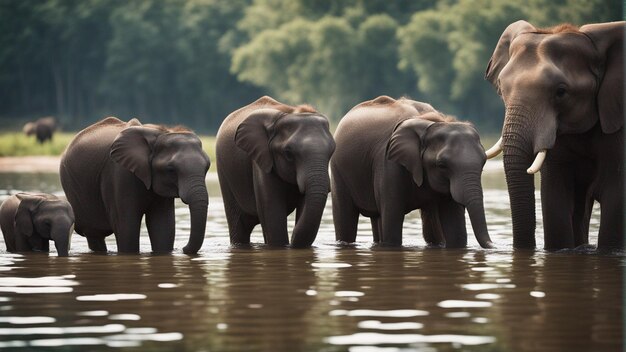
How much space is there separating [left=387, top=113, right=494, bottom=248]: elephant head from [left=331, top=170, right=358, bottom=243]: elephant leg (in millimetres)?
1700

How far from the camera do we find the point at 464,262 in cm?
1406

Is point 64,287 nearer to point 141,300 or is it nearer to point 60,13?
point 141,300

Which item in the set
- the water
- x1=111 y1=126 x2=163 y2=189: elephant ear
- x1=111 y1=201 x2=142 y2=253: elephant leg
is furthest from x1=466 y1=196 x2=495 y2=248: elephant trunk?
x1=111 y1=201 x2=142 y2=253: elephant leg

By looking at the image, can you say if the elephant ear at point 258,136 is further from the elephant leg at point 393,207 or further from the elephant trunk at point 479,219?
the elephant trunk at point 479,219

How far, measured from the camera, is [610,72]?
15.0m

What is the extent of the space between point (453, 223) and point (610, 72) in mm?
2303

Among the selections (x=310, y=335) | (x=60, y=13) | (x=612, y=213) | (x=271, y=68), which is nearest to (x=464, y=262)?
(x=612, y=213)

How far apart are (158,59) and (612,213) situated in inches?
3714

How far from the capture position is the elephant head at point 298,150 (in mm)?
16312

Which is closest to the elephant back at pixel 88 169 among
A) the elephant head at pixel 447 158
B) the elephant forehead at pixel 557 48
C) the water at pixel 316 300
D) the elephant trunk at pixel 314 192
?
the water at pixel 316 300

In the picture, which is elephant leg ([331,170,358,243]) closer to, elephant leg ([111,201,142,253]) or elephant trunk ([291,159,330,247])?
elephant trunk ([291,159,330,247])

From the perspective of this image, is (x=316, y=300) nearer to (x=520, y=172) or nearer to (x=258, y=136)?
(x=520, y=172)

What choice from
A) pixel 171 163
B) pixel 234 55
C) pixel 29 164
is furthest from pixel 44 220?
pixel 234 55

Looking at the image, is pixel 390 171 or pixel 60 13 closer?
pixel 390 171
